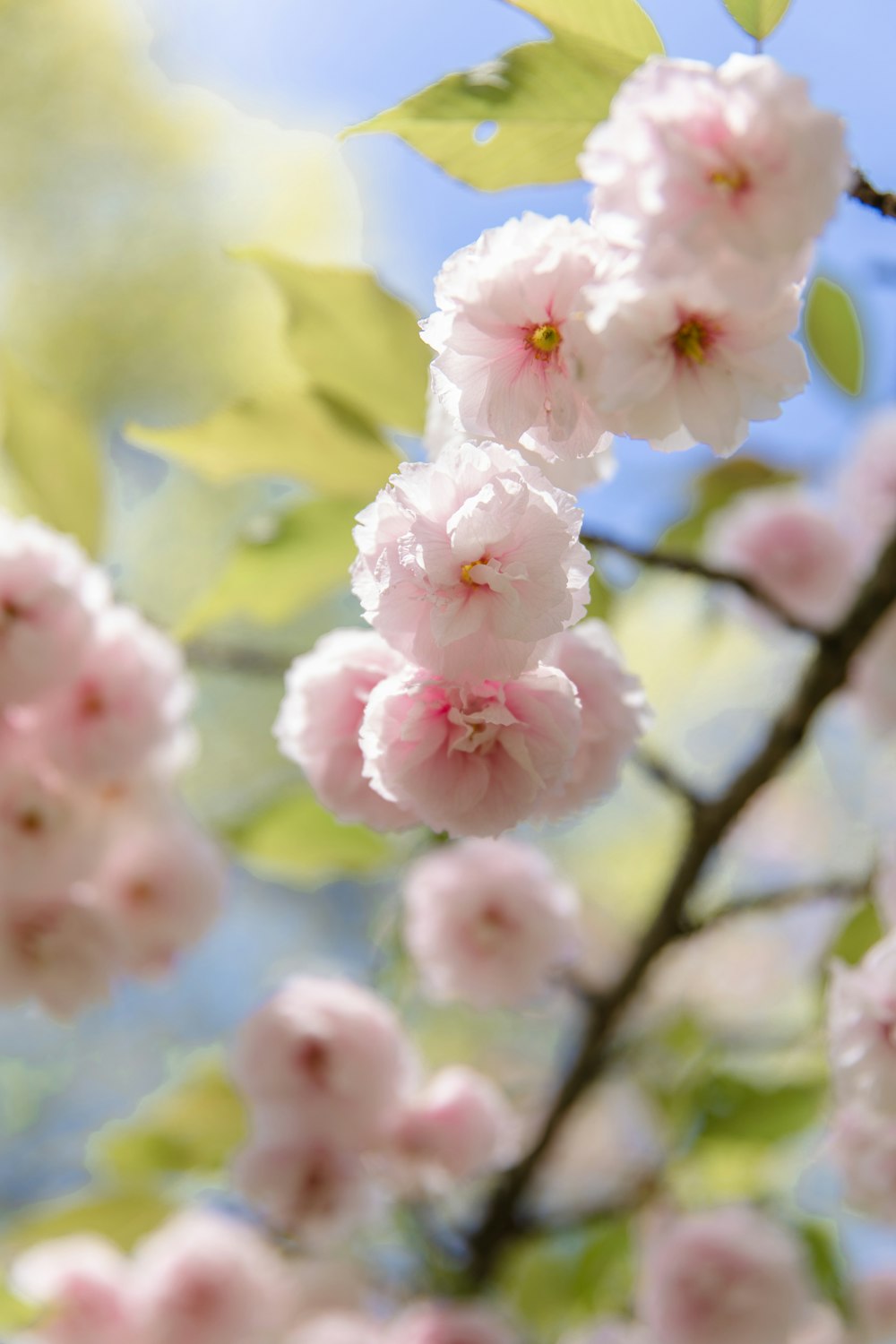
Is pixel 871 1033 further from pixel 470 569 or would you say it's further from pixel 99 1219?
pixel 99 1219

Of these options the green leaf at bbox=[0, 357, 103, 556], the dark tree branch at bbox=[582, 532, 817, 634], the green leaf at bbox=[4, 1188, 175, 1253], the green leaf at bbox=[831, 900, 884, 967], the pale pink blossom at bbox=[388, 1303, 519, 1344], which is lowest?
the green leaf at bbox=[4, 1188, 175, 1253]

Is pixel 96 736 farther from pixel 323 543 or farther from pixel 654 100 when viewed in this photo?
pixel 654 100

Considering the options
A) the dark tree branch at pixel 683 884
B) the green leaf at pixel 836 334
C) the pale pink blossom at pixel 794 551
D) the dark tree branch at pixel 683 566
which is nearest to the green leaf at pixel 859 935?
the dark tree branch at pixel 683 884

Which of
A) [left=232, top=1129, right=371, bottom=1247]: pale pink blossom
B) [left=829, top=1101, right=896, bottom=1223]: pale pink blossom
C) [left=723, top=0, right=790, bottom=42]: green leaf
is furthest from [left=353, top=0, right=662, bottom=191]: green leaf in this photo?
[left=232, top=1129, right=371, bottom=1247]: pale pink blossom

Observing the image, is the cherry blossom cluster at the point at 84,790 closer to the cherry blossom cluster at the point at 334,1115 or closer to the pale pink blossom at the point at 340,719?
the cherry blossom cluster at the point at 334,1115

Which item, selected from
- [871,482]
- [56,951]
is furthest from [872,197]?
[56,951]

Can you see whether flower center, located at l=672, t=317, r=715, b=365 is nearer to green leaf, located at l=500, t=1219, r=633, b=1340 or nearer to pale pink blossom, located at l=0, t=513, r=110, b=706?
pale pink blossom, located at l=0, t=513, r=110, b=706
